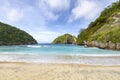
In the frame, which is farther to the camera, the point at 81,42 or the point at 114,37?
the point at 81,42

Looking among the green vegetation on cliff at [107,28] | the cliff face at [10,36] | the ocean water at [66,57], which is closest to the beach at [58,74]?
the ocean water at [66,57]

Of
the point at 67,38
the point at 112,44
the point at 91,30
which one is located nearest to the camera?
the point at 112,44

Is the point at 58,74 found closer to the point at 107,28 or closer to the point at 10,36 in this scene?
the point at 107,28

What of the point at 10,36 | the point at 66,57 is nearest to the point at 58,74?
the point at 66,57

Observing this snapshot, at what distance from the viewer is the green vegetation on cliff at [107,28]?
169ft

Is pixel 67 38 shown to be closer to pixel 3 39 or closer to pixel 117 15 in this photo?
pixel 3 39

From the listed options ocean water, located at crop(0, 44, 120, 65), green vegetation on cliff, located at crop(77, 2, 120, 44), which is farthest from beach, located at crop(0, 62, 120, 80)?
green vegetation on cliff, located at crop(77, 2, 120, 44)

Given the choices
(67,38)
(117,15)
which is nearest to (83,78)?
(117,15)

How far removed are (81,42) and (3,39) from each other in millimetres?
63832

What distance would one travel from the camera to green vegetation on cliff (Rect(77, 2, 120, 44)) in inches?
2025

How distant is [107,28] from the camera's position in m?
68.8

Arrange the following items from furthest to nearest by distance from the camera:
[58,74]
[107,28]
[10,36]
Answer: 1. [10,36]
2. [107,28]
3. [58,74]

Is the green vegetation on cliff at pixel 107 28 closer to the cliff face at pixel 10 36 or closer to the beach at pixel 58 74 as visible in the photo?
the beach at pixel 58 74

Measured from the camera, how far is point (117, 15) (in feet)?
245
